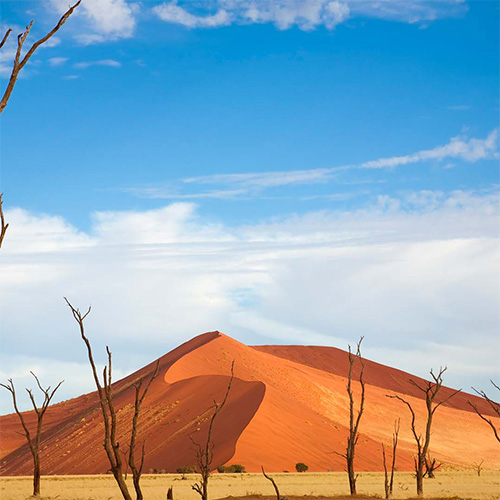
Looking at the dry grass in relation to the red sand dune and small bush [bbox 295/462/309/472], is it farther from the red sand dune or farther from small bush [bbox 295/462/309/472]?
the red sand dune

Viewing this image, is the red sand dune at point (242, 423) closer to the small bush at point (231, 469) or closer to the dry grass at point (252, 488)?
the small bush at point (231, 469)

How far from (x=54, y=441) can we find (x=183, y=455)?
23.1m

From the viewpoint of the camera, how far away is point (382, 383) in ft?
405

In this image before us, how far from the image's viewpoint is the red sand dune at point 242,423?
57000mm

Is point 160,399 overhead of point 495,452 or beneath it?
overhead

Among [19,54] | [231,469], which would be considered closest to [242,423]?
[231,469]

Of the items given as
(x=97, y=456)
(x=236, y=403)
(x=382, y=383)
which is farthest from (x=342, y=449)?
(x=382, y=383)

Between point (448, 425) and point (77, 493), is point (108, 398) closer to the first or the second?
point (77, 493)

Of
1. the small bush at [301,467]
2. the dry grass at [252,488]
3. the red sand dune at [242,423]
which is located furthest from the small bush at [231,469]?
the small bush at [301,467]

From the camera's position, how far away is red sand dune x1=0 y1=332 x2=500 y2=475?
57.0 meters

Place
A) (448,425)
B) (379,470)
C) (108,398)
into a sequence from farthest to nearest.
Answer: (448,425), (379,470), (108,398)

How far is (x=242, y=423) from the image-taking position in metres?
58.8

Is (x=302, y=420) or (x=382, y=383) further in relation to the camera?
(x=382, y=383)

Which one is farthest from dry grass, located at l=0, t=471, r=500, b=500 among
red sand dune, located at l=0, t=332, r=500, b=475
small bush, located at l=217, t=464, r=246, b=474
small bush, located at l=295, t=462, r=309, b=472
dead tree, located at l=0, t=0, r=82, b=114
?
dead tree, located at l=0, t=0, r=82, b=114
